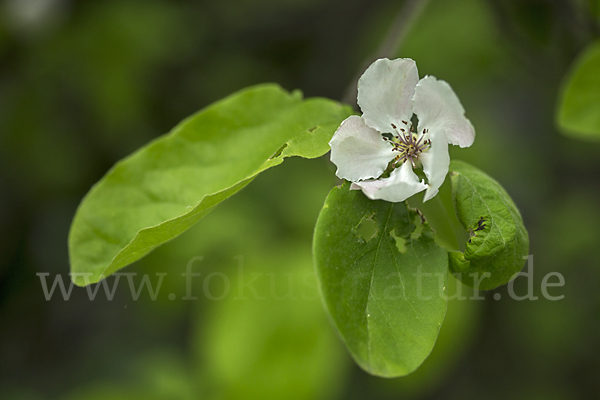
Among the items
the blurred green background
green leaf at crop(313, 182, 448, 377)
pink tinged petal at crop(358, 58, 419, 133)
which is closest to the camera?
green leaf at crop(313, 182, 448, 377)

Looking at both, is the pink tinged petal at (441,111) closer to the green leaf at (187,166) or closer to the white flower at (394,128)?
the white flower at (394,128)

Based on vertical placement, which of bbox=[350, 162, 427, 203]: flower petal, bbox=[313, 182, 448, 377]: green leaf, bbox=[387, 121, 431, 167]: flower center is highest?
bbox=[387, 121, 431, 167]: flower center

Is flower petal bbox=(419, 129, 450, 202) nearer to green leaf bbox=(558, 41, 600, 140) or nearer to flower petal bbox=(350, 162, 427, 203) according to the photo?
flower petal bbox=(350, 162, 427, 203)

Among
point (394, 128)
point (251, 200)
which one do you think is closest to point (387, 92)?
point (394, 128)

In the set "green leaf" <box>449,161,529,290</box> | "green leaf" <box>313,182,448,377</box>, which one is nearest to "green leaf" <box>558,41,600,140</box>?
"green leaf" <box>449,161,529,290</box>

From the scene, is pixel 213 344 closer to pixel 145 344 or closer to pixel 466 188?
pixel 145 344

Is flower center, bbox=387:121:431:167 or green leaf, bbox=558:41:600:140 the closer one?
flower center, bbox=387:121:431:167

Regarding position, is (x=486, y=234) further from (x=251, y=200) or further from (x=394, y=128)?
(x=251, y=200)
